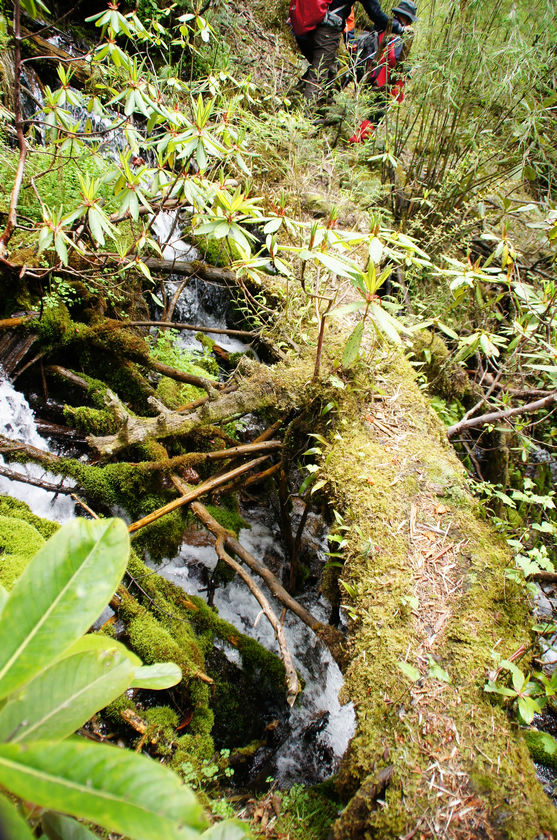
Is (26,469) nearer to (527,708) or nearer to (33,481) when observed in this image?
(33,481)

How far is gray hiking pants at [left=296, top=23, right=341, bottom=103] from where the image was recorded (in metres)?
5.50

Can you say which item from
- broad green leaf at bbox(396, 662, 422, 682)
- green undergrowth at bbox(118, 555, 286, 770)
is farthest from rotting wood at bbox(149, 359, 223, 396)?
broad green leaf at bbox(396, 662, 422, 682)

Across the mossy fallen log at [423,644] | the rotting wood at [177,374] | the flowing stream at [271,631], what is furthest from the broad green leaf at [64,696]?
the rotting wood at [177,374]

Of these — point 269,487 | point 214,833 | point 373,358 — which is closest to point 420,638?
point 214,833

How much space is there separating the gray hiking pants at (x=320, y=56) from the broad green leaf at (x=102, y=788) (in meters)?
6.83

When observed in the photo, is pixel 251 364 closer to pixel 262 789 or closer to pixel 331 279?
pixel 331 279

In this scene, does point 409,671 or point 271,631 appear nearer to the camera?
point 409,671

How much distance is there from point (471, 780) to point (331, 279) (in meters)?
3.29

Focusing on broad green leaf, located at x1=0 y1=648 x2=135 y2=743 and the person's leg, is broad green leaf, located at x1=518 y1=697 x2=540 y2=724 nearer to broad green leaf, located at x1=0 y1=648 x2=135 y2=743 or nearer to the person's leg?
broad green leaf, located at x1=0 y1=648 x2=135 y2=743

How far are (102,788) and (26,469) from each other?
8.77 feet

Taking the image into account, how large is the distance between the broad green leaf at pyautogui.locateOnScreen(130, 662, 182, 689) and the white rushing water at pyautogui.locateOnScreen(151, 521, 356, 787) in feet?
4.19

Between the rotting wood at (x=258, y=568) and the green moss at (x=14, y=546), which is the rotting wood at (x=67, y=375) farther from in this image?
the green moss at (x=14, y=546)

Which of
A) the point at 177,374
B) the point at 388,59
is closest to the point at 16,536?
the point at 177,374

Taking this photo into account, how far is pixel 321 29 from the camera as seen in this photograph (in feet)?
18.0
